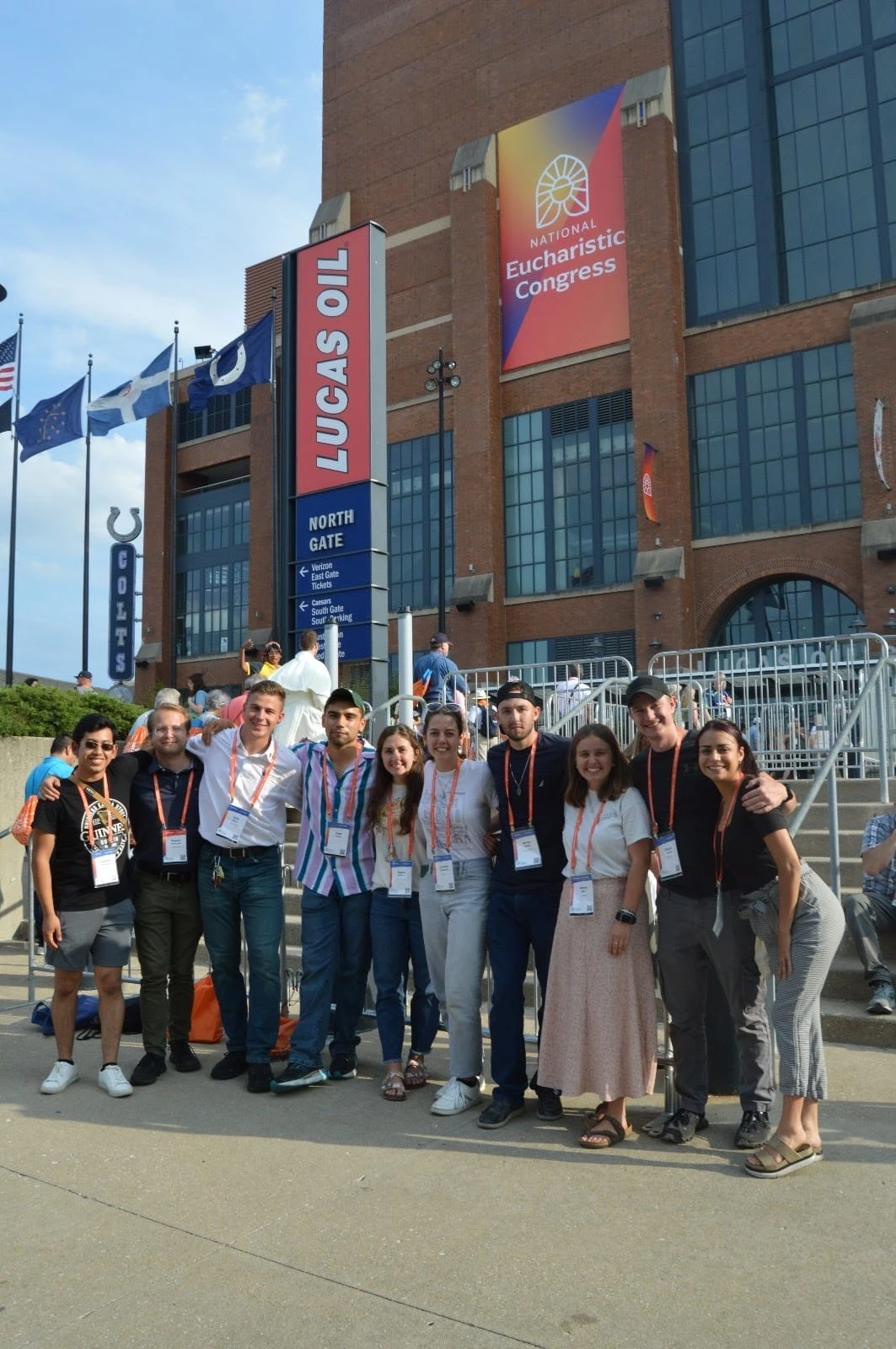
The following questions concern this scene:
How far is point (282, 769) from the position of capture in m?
5.86

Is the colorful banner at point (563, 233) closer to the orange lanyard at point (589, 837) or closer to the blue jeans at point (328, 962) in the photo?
the blue jeans at point (328, 962)

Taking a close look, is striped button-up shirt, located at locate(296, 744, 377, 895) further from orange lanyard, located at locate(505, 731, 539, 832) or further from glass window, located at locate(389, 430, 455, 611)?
glass window, located at locate(389, 430, 455, 611)

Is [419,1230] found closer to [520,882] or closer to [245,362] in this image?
[520,882]

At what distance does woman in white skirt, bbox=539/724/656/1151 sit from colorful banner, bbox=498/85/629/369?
87.5ft

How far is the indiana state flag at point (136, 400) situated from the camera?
2589 cm

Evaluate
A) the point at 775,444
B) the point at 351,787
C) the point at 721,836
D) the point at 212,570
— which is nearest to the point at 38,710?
the point at 351,787

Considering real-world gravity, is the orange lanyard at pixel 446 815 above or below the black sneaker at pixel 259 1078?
above

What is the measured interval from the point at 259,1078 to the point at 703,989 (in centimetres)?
240

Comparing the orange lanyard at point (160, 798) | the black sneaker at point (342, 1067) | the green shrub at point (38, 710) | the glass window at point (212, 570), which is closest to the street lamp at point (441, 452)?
the glass window at point (212, 570)

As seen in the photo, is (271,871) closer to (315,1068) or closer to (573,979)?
(315,1068)

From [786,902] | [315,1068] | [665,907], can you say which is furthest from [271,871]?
[786,902]

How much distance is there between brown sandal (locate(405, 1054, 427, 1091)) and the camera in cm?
551

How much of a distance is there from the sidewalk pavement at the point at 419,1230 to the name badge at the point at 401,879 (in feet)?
3.41

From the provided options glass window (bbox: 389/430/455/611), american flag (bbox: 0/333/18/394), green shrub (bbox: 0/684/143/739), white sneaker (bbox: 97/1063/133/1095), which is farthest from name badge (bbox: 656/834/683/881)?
glass window (bbox: 389/430/455/611)
